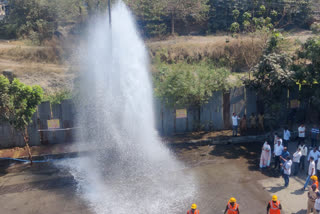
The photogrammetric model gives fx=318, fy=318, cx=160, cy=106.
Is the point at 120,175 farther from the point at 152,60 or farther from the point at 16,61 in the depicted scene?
the point at 16,61

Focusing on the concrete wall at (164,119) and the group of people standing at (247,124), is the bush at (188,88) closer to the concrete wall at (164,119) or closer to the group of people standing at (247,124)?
the concrete wall at (164,119)

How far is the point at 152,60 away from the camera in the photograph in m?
27.2

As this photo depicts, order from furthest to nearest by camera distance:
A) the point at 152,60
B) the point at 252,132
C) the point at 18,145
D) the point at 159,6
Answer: the point at 159,6 < the point at 152,60 < the point at 252,132 < the point at 18,145

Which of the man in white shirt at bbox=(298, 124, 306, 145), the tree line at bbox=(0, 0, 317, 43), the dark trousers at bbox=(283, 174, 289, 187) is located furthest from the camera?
the tree line at bbox=(0, 0, 317, 43)

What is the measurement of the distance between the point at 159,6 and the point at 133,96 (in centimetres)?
1771

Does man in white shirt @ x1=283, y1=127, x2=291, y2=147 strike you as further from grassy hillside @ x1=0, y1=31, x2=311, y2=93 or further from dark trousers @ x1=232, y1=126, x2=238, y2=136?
grassy hillside @ x1=0, y1=31, x2=311, y2=93

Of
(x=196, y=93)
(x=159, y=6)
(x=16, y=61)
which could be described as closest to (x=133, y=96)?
(x=196, y=93)

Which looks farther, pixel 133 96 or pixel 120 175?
pixel 133 96

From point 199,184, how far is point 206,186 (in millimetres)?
314

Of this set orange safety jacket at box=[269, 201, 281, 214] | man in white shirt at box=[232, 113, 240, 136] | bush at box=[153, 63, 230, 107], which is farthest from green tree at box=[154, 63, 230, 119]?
orange safety jacket at box=[269, 201, 281, 214]

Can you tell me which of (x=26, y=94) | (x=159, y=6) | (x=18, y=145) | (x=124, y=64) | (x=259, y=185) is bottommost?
(x=259, y=185)

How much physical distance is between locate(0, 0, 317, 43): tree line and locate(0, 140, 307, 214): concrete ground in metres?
19.7

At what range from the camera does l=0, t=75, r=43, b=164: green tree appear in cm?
1426

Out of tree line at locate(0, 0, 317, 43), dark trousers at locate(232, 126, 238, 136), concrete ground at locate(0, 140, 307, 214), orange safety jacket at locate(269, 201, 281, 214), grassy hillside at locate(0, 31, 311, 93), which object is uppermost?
tree line at locate(0, 0, 317, 43)
